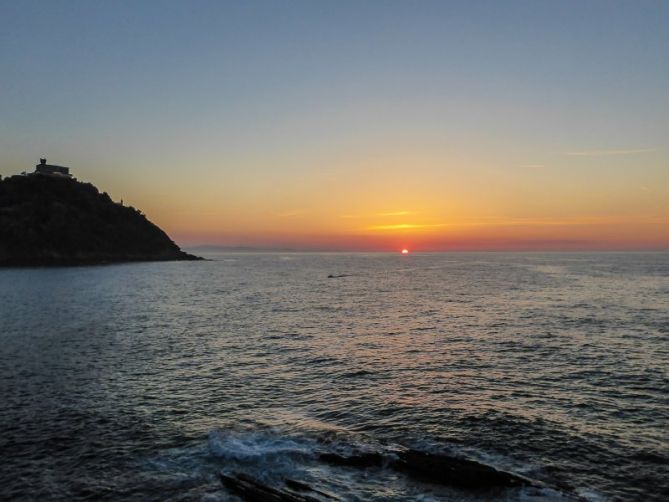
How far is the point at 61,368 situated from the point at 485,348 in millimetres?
36412

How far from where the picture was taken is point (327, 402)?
94.6ft

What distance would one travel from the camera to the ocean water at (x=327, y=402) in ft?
62.7

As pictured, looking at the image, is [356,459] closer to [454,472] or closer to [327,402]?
[454,472]

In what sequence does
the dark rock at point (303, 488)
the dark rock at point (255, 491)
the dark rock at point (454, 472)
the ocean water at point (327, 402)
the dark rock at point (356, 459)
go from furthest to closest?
the dark rock at point (356, 459) < the ocean water at point (327, 402) < the dark rock at point (454, 472) < the dark rock at point (303, 488) < the dark rock at point (255, 491)

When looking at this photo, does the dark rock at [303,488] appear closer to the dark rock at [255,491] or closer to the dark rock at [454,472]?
the dark rock at [255,491]

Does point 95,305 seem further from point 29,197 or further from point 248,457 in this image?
point 29,197

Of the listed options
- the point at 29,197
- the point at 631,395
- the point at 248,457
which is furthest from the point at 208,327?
the point at 29,197

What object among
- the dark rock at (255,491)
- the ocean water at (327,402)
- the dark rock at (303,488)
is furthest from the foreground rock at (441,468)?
the dark rock at (255,491)

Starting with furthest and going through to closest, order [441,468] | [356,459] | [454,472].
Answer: [356,459] < [441,468] < [454,472]

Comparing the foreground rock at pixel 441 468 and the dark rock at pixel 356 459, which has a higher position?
the foreground rock at pixel 441 468

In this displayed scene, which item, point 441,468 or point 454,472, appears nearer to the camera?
point 454,472

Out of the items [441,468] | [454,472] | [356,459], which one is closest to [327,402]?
[356,459]

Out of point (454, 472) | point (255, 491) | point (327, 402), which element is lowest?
point (327, 402)

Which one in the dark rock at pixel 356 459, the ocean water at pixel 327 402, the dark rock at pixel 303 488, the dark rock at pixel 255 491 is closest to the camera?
the dark rock at pixel 255 491
